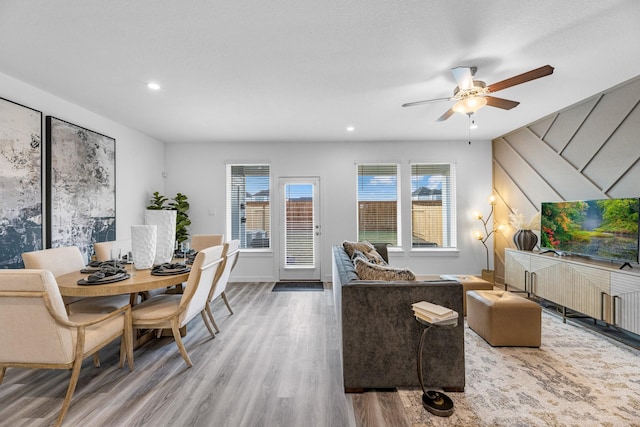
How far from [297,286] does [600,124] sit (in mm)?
4621

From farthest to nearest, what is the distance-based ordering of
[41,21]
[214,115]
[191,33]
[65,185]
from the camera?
[214,115] → [65,185] → [191,33] → [41,21]

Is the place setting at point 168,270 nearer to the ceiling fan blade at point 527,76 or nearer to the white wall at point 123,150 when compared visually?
the white wall at point 123,150

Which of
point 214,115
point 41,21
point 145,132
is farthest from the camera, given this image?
point 145,132

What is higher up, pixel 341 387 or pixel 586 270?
pixel 586 270

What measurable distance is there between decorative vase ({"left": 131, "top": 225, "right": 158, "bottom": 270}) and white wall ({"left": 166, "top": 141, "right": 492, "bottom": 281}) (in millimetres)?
2783

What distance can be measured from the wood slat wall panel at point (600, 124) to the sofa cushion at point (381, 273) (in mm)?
3047

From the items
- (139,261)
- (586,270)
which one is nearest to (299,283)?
(139,261)

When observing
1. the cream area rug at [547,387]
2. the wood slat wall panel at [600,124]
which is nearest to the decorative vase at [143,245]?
the cream area rug at [547,387]

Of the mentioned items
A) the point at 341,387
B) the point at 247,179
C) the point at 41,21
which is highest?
the point at 41,21

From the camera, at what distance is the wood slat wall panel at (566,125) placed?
3436mm

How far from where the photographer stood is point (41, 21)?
→ 1945 mm

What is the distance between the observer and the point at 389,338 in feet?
6.37

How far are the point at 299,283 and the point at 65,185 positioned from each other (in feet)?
11.7

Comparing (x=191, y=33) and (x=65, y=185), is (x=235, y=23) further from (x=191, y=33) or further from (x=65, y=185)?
(x=65, y=185)
